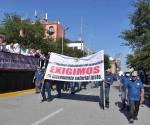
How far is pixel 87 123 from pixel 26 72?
50.9 ft

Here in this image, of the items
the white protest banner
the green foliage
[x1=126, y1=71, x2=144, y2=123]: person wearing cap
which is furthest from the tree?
[x1=126, y1=71, x2=144, y2=123]: person wearing cap

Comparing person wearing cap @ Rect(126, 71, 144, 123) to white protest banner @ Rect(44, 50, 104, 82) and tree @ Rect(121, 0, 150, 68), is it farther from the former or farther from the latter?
tree @ Rect(121, 0, 150, 68)

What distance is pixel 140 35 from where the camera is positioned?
123 feet

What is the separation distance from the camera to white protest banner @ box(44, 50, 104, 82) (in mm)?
18328

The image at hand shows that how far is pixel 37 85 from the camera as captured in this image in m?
24.5

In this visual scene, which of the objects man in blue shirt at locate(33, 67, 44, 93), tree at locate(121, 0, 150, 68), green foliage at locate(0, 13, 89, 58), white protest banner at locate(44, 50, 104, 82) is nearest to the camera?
white protest banner at locate(44, 50, 104, 82)

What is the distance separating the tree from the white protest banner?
50.3ft

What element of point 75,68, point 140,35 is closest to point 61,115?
point 75,68

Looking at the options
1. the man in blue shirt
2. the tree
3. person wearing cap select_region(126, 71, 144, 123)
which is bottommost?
person wearing cap select_region(126, 71, 144, 123)

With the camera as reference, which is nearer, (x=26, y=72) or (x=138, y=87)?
(x=138, y=87)

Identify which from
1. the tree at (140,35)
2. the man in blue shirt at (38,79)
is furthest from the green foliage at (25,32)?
the man in blue shirt at (38,79)

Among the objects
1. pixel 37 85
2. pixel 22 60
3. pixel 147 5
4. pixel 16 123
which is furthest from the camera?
pixel 147 5

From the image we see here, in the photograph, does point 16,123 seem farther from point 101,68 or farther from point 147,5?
point 147,5

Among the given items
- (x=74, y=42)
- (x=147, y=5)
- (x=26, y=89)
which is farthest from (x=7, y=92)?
(x=74, y=42)
